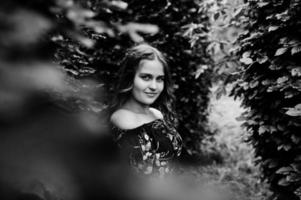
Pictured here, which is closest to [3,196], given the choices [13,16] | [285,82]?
[13,16]

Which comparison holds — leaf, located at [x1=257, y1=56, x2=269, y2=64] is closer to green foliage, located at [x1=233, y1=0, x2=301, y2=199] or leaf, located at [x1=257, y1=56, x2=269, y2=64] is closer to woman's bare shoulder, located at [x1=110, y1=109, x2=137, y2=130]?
green foliage, located at [x1=233, y1=0, x2=301, y2=199]

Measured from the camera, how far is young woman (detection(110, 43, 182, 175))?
2.04 metres

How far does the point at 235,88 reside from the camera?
339 cm

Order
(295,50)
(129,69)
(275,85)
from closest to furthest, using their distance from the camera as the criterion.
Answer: (129,69)
(295,50)
(275,85)

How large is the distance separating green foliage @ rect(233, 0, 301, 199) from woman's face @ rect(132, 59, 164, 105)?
3.29 feet

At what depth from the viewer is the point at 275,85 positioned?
277 centimetres

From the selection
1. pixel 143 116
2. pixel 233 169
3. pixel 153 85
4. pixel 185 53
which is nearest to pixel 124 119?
pixel 143 116

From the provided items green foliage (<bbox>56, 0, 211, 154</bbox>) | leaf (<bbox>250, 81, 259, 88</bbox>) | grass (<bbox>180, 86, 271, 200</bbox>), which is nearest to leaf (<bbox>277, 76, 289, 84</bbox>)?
leaf (<bbox>250, 81, 259, 88</bbox>)

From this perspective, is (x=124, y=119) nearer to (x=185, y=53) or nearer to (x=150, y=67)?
(x=150, y=67)

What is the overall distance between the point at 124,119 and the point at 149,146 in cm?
24

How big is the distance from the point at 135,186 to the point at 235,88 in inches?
109

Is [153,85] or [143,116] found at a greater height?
[153,85]

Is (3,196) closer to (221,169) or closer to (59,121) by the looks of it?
(59,121)

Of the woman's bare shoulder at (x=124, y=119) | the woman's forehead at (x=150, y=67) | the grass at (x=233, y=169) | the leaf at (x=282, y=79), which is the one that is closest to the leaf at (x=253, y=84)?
the leaf at (x=282, y=79)
